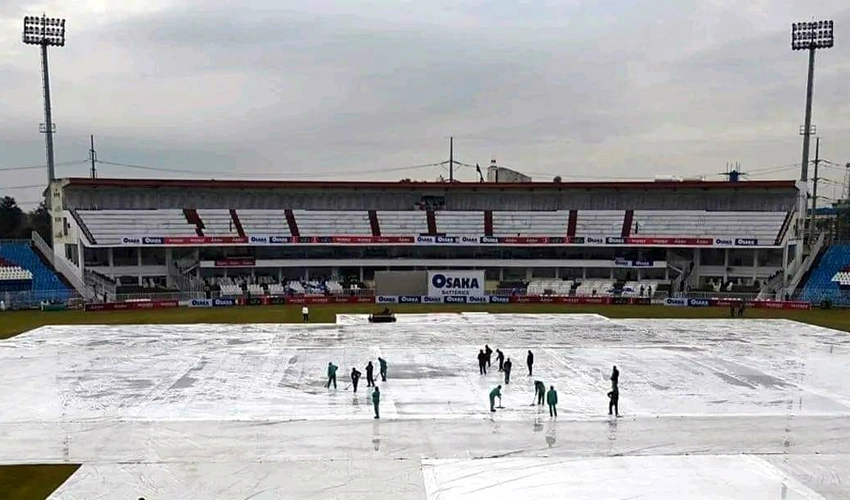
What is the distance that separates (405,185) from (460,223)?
26.8 ft

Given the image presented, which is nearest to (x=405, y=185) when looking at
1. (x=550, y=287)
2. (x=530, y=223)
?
(x=530, y=223)

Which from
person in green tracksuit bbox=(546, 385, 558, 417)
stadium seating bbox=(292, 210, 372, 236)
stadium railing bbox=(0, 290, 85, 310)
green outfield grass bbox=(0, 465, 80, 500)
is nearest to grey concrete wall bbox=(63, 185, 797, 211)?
stadium seating bbox=(292, 210, 372, 236)

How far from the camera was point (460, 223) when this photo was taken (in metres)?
67.2

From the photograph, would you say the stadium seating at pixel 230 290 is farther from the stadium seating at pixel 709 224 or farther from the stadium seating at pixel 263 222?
the stadium seating at pixel 709 224

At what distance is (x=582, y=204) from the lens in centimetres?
7125

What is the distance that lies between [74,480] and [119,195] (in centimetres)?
5649

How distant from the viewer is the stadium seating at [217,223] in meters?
62.3

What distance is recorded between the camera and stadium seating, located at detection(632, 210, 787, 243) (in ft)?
204

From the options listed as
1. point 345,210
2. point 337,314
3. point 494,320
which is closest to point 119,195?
point 345,210

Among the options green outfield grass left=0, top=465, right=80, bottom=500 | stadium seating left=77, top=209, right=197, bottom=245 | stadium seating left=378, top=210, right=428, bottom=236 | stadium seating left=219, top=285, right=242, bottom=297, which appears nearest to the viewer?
green outfield grass left=0, top=465, right=80, bottom=500

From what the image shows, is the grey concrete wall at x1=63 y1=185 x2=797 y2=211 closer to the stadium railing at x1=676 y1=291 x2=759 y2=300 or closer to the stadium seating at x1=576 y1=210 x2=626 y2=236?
the stadium seating at x1=576 y1=210 x2=626 y2=236

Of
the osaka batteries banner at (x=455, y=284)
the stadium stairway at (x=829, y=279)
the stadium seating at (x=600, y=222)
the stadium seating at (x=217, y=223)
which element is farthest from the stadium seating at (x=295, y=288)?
the stadium stairway at (x=829, y=279)

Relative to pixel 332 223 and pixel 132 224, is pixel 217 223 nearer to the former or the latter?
pixel 132 224

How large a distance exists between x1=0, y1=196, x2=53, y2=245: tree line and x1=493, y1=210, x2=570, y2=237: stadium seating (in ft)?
231
